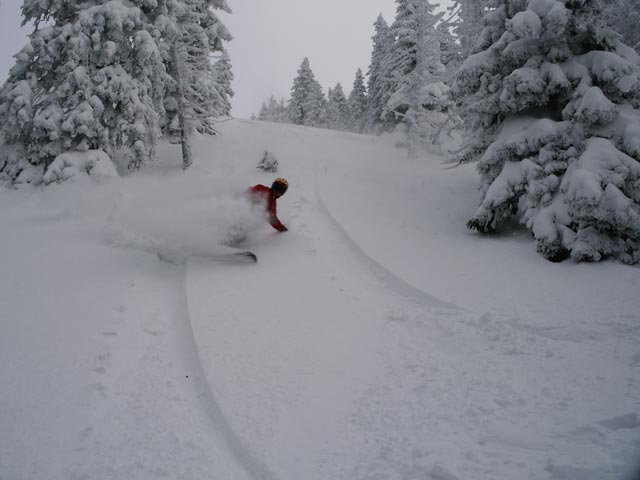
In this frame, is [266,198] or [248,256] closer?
[248,256]

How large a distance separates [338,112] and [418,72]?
1451 inches

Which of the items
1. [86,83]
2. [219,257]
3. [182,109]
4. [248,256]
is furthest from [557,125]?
[86,83]

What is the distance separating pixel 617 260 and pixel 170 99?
18.6m

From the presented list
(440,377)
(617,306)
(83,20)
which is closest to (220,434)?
(440,377)

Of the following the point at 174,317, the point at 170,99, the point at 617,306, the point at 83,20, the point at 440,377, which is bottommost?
the point at 174,317

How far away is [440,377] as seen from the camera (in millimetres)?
4199

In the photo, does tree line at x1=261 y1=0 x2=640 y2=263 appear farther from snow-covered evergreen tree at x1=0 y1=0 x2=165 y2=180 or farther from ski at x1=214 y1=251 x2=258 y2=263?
snow-covered evergreen tree at x1=0 y1=0 x2=165 y2=180

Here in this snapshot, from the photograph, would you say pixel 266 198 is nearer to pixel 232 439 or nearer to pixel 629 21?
pixel 232 439

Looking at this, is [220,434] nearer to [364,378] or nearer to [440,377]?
[364,378]

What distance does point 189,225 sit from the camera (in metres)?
8.34

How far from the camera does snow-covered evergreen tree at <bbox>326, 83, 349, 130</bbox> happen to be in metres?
60.2

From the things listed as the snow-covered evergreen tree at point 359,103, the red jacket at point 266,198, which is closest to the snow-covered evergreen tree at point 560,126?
the red jacket at point 266,198

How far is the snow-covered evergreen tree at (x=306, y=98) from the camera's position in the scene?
53.2 metres

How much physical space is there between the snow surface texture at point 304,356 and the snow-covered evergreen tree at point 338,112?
53.6 meters
